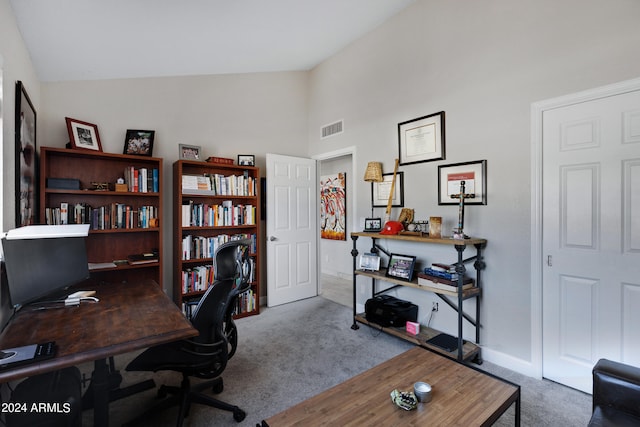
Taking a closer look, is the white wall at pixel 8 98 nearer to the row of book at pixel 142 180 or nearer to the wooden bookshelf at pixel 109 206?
the wooden bookshelf at pixel 109 206

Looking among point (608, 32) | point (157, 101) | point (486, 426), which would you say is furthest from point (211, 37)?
point (486, 426)

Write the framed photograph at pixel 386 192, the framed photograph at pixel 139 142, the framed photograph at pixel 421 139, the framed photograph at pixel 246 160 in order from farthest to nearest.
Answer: the framed photograph at pixel 246 160 → the framed photograph at pixel 386 192 → the framed photograph at pixel 139 142 → the framed photograph at pixel 421 139

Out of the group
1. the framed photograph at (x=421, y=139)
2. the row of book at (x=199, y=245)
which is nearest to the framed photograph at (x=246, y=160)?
the row of book at (x=199, y=245)

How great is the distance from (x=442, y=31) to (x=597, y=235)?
220cm

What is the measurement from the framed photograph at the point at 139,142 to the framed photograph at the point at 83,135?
0.25 m

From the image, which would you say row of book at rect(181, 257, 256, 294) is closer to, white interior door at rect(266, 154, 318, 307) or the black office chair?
white interior door at rect(266, 154, 318, 307)

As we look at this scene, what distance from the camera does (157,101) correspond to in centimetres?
335

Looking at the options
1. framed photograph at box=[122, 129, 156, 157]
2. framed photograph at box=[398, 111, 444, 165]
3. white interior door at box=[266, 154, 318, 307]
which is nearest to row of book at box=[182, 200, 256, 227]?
white interior door at box=[266, 154, 318, 307]

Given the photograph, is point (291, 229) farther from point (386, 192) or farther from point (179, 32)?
point (179, 32)

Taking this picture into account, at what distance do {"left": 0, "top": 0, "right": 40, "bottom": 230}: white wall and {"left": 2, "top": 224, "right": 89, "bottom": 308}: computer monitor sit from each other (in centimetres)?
21

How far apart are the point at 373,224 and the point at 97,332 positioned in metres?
2.65

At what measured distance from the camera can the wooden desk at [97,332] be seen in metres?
1.16

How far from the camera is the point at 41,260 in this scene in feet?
5.73

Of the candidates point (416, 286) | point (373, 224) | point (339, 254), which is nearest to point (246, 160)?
point (373, 224)
